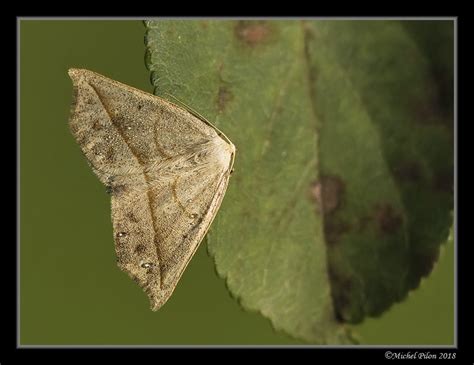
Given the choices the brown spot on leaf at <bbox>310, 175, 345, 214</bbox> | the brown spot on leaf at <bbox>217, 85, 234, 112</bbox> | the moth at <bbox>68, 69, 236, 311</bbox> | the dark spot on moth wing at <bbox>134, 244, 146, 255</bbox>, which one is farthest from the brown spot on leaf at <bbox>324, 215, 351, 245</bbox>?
the dark spot on moth wing at <bbox>134, 244, 146, 255</bbox>

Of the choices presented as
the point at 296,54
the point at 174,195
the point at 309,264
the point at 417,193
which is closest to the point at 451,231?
the point at 417,193

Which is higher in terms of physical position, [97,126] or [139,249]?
[97,126]

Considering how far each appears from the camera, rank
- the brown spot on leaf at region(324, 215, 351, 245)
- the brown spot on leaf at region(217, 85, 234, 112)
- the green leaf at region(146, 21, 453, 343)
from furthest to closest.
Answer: the brown spot on leaf at region(324, 215, 351, 245) → the green leaf at region(146, 21, 453, 343) → the brown spot on leaf at region(217, 85, 234, 112)

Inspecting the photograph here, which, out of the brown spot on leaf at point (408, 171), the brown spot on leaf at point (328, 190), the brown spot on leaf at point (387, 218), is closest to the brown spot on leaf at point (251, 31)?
the brown spot on leaf at point (328, 190)

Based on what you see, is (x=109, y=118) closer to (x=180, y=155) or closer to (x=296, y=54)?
(x=180, y=155)

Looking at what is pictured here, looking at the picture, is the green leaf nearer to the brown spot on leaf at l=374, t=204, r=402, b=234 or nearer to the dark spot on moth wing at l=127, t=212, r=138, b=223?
the brown spot on leaf at l=374, t=204, r=402, b=234

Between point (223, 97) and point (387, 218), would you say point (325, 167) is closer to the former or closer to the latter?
point (387, 218)

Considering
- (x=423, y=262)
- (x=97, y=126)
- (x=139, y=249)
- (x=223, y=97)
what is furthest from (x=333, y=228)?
(x=97, y=126)
